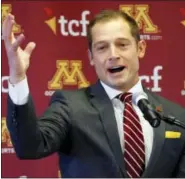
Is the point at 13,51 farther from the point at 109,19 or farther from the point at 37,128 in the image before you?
the point at 109,19

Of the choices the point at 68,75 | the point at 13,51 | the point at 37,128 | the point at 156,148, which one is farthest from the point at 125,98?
the point at 68,75

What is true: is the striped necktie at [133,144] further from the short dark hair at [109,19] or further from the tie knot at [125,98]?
the short dark hair at [109,19]

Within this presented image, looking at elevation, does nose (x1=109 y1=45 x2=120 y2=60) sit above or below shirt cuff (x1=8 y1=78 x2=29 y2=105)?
above

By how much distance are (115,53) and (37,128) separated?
0.36m

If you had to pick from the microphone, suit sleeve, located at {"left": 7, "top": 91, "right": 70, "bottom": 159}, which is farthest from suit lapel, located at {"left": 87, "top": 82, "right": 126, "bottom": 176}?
the microphone

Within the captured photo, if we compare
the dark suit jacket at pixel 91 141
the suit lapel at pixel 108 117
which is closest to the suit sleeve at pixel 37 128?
the dark suit jacket at pixel 91 141

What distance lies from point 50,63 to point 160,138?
0.92 metres

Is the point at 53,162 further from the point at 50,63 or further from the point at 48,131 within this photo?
the point at 48,131

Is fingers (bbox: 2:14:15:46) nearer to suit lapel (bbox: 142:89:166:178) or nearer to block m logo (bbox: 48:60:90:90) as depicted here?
suit lapel (bbox: 142:89:166:178)

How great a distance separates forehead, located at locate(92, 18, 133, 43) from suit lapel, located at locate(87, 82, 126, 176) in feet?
0.50

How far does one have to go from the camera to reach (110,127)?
4.72 ft

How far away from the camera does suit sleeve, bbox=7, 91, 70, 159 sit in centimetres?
121

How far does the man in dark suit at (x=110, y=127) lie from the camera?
1400 mm

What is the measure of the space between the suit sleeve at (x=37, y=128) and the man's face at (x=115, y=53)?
0.16m
